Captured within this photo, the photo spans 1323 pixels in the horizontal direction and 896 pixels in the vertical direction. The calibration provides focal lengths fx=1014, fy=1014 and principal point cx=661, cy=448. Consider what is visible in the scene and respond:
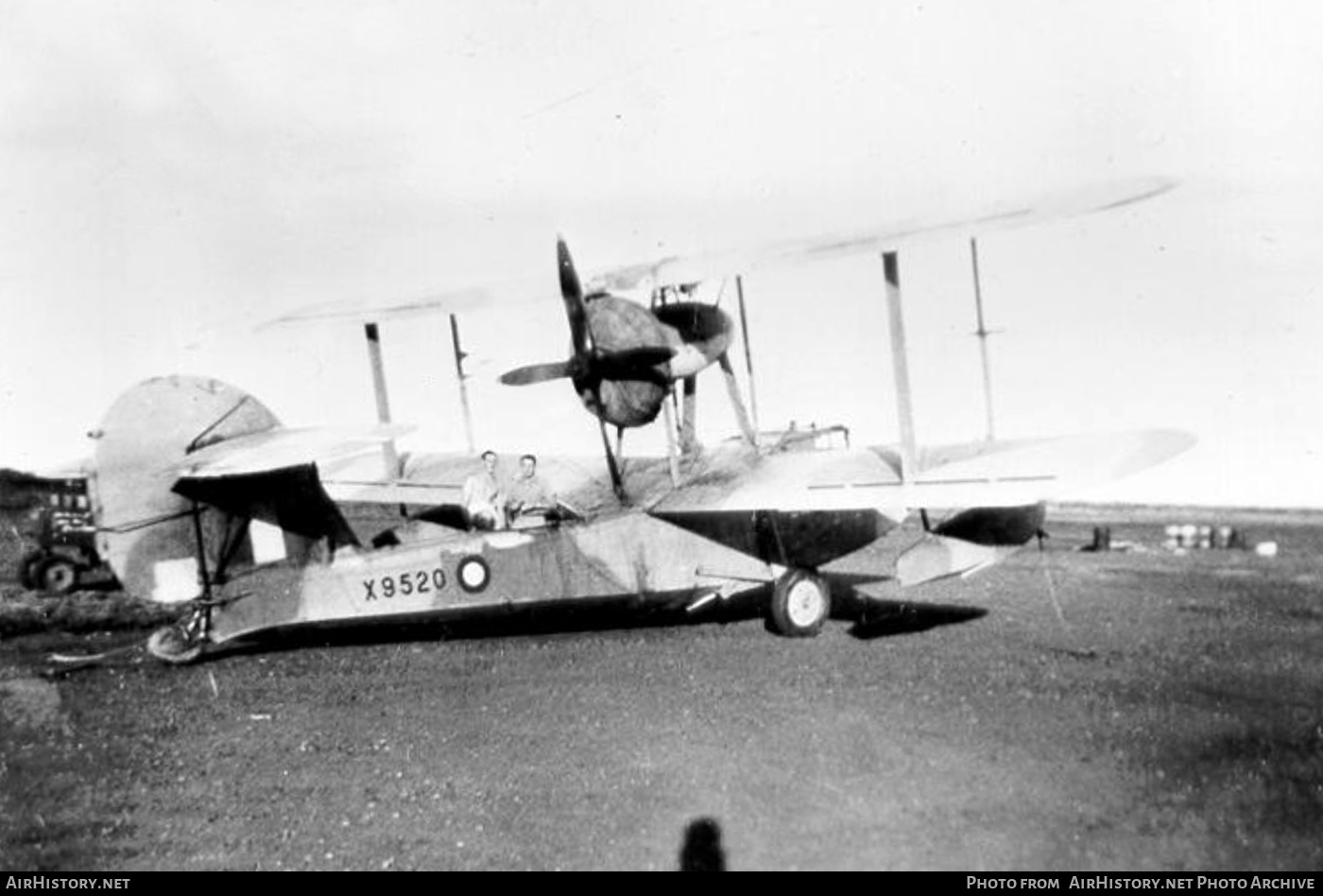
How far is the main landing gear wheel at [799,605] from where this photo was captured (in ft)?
36.6

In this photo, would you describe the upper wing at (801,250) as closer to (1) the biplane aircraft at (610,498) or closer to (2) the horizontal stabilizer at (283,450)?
(1) the biplane aircraft at (610,498)

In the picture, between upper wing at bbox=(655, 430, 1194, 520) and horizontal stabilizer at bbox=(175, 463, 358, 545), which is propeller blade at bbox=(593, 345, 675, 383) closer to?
upper wing at bbox=(655, 430, 1194, 520)

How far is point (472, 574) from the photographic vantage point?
402 inches

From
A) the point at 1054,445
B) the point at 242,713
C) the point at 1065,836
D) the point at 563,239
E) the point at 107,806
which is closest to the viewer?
the point at 1065,836

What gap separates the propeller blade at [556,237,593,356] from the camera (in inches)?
401

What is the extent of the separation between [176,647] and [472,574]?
2875mm

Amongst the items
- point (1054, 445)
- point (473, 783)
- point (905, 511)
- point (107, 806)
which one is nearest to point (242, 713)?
point (107, 806)

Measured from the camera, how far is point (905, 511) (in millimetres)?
11539

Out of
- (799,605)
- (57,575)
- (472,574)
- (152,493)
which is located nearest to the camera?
(152,493)

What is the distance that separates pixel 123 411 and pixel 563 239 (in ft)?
14.4

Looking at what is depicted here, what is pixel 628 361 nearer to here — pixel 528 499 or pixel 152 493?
pixel 528 499

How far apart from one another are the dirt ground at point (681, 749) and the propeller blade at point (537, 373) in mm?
2849

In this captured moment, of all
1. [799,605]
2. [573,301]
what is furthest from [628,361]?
[799,605]
